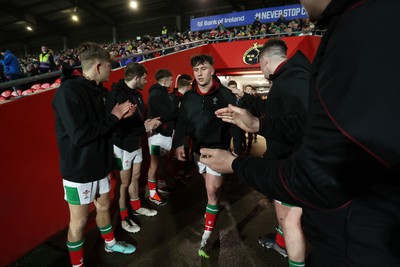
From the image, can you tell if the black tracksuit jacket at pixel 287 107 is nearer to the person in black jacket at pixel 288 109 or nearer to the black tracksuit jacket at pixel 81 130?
the person in black jacket at pixel 288 109

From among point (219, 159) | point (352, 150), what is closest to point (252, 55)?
point (219, 159)

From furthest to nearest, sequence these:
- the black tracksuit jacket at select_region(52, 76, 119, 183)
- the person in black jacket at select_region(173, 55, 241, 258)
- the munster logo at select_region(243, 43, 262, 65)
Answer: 1. the munster logo at select_region(243, 43, 262, 65)
2. the person in black jacket at select_region(173, 55, 241, 258)
3. the black tracksuit jacket at select_region(52, 76, 119, 183)

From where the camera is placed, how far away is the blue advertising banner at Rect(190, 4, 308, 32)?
14117 millimetres

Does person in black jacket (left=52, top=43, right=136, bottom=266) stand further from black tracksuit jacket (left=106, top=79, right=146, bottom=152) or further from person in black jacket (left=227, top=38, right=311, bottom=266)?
person in black jacket (left=227, top=38, right=311, bottom=266)

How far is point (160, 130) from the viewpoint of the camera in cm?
430

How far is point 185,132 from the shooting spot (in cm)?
315

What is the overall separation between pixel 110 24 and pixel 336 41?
87.7ft

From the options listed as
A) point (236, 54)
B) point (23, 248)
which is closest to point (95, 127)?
point (23, 248)

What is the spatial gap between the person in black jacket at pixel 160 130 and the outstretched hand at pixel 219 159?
3.01m

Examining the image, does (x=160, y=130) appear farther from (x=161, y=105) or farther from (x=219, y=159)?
(x=219, y=159)

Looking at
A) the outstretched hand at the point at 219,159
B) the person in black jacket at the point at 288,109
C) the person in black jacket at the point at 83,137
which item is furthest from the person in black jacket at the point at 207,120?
the outstretched hand at the point at 219,159

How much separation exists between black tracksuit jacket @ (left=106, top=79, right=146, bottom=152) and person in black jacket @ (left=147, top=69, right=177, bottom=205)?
2.03 feet

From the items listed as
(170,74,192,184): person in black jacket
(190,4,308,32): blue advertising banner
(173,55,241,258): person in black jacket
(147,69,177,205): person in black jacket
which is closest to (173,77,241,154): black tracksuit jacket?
(173,55,241,258): person in black jacket

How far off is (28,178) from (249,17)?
16.4m
